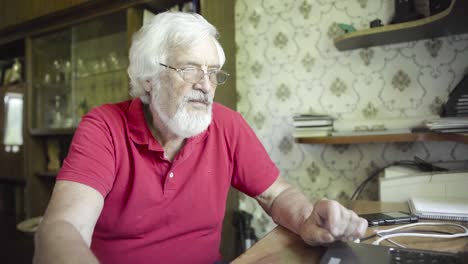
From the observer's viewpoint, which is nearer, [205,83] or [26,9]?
[205,83]

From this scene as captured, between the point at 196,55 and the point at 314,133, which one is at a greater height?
the point at 196,55

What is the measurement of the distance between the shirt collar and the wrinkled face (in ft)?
0.16

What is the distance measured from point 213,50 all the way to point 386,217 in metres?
0.70

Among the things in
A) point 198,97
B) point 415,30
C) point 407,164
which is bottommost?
point 407,164

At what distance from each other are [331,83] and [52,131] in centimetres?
175

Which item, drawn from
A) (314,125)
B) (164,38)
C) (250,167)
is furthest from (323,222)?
(314,125)

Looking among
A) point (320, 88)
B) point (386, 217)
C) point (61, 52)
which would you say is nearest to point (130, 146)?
point (386, 217)

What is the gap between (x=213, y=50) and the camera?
0.99 meters

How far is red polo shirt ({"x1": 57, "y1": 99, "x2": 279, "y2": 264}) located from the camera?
88 cm

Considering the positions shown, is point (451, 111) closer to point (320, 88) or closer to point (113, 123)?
point (320, 88)

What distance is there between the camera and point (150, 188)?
89 centimetres

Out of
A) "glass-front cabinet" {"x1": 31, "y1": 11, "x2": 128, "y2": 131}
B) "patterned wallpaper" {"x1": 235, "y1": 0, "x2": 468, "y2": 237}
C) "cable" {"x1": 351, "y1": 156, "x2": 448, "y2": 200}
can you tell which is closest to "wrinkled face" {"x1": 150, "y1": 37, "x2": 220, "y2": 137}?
"patterned wallpaper" {"x1": 235, "y1": 0, "x2": 468, "y2": 237}

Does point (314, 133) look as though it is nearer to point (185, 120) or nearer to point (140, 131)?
point (185, 120)

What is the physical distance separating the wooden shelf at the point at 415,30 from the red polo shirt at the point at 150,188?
0.71 m
